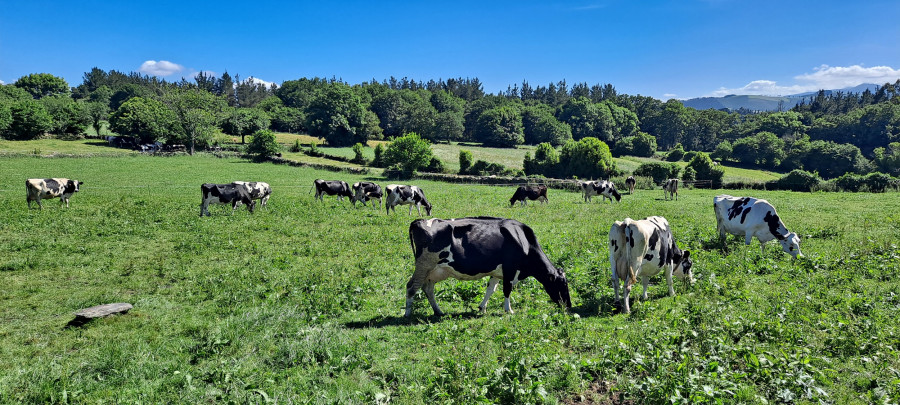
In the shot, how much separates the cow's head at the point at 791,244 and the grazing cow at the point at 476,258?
9.05 m

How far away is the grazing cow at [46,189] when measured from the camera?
22672mm

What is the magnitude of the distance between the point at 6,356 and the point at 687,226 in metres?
22.3

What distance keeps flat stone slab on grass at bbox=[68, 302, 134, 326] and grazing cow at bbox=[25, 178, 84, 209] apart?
19.9 m

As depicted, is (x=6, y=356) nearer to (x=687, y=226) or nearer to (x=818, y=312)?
(x=818, y=312)

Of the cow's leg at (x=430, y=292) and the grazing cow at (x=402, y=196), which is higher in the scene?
the grazing cow at (x=402, y=196)

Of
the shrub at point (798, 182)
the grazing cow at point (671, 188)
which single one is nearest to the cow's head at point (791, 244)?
the grazing cow at point (671, 188)

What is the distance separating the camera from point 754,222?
48.5 ft

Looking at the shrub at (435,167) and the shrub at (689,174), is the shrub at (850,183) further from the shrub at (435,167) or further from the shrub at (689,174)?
the shrub at (435,167)

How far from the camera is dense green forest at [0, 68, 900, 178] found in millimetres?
77625

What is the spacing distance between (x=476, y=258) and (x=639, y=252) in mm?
3780

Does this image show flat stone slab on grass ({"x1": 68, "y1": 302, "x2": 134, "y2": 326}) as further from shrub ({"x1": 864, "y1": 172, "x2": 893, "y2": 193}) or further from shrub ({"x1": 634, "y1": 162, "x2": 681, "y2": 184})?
shrub ({"x1": 634, "y1": 162, "x2": 681, "y2": 184})

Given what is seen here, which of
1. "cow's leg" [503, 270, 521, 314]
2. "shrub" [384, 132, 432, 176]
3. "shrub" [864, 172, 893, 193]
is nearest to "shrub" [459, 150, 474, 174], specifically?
"shrub" [384, 132, 432, 176]

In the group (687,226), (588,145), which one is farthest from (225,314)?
(588,145)

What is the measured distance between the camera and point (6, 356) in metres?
7.20
